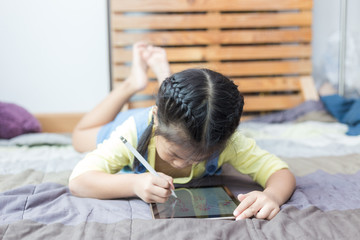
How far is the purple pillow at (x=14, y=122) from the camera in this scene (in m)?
1.58

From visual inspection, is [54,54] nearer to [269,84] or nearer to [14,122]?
[14,122]

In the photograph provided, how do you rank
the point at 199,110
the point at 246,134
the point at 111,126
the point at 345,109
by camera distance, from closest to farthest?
1. the point at 199,110
2. the point at 111,126
3. the point at 246,134
4. the point at 345,109

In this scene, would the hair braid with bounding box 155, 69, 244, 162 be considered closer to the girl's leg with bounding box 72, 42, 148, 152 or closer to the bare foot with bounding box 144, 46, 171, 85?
the girl's leg with bounding box 72, 42, 148, 152

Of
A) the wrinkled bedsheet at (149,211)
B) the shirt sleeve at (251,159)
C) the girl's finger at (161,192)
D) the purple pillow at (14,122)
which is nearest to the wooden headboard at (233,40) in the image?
the purple pillow at (14,122)

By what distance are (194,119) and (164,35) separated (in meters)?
1.43

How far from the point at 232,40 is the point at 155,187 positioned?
151cm

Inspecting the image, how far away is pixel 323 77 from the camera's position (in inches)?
87.0

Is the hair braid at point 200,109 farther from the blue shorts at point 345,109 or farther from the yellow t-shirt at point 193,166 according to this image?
the blue shorts at point 345,109

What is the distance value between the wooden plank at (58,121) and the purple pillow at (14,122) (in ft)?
0.73

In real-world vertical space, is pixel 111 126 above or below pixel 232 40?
below

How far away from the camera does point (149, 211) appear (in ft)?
2.47

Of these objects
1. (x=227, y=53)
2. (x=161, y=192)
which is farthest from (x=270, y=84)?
(x=161, y=192)

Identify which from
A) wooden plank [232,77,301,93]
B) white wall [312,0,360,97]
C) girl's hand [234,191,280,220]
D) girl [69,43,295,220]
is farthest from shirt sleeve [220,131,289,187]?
white wall [312,0,360,97]

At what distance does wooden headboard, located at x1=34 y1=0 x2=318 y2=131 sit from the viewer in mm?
2025
